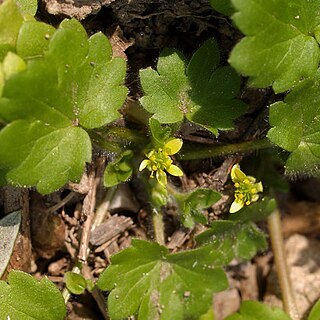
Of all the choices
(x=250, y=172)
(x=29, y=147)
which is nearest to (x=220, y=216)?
(x=250, y=172)

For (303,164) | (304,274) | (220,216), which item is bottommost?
(304,274)

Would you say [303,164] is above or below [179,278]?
above

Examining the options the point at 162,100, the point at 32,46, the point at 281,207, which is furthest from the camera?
the point at 281,207

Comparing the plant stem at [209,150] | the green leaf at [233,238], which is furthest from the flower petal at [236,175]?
the green leaf at [233,238]

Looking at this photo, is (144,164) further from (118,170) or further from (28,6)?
(28,6)

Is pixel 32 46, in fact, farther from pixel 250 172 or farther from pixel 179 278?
pixel 250 172

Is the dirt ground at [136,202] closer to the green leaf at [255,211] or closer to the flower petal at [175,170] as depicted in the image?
the green leaf at [255,211]

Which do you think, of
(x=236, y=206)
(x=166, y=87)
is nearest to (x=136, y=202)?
(x=236, y=206)
